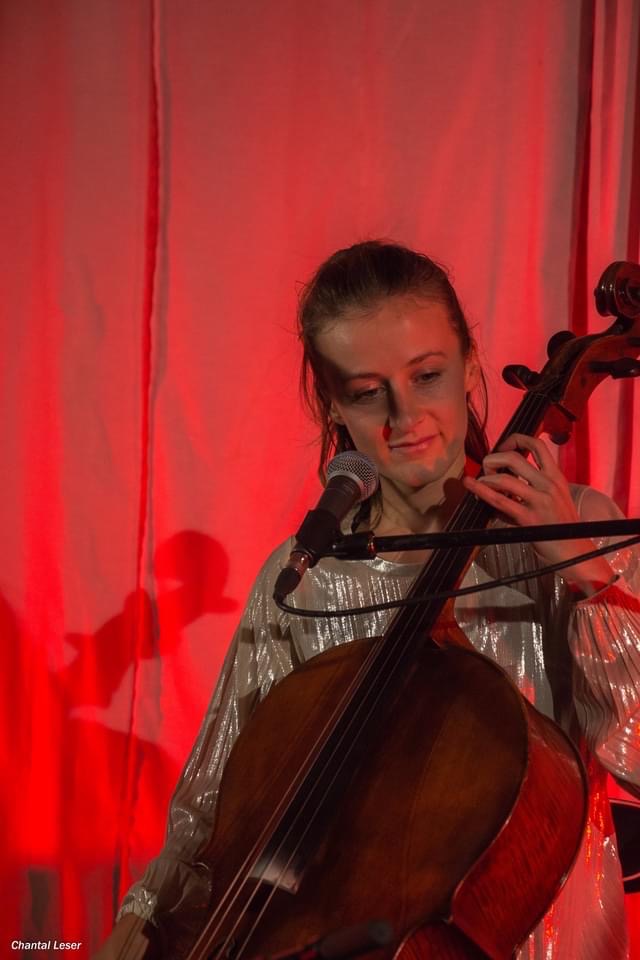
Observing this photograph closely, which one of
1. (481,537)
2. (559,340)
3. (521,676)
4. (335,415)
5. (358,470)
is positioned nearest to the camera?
(481,537)

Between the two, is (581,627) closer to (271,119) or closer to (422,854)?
(422,854)

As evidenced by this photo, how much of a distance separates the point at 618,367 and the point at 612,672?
0.44 metres

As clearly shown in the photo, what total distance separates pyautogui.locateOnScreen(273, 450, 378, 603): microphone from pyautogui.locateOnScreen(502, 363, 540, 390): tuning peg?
0.37 metres

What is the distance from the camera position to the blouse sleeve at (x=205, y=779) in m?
1.34

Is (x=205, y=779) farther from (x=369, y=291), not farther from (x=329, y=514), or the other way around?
(x=369, y=291)

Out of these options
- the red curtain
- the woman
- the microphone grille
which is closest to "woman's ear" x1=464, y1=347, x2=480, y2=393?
the woman

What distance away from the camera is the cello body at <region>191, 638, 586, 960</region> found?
3.42ft

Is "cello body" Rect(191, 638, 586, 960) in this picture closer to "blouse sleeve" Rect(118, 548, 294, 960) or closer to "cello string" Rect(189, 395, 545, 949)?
"cello string" Rect(189, 395, 545, 949)

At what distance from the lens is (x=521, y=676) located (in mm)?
1429

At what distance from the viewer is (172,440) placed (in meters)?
2.57

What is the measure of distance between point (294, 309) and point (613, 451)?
33.2 inches

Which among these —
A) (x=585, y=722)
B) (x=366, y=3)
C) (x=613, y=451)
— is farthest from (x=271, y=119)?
(x=585, y=722)

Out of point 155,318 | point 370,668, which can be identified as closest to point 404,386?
point 370,668

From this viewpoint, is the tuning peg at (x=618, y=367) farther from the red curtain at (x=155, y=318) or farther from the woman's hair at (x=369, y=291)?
the red curtain at (x=155, y=318)
